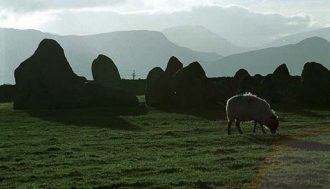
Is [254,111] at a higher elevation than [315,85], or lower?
lower

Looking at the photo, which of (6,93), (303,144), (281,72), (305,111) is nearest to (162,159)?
(303,144)

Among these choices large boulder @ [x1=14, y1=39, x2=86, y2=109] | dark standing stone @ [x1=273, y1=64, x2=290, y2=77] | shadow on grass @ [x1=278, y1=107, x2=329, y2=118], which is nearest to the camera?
shadow on grass @ [x1=278, y1=107, x2=329, y2=118]

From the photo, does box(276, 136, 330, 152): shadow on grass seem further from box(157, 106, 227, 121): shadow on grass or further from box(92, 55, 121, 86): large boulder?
box(92, 55, 121, 86): large boulder

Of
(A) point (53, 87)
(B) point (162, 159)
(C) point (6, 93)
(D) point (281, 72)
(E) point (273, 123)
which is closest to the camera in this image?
(B) point (162, 159)

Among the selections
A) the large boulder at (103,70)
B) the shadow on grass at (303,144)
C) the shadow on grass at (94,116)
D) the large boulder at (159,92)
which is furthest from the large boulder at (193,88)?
the shadow on grass at (303,144)

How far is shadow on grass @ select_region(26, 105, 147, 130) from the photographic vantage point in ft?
133

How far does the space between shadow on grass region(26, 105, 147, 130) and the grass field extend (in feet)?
11.7

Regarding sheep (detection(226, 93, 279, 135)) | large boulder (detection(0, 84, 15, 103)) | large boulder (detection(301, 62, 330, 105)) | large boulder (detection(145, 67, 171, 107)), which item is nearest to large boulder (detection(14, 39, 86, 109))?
large boulder (detection(145, 67, 171, 107))

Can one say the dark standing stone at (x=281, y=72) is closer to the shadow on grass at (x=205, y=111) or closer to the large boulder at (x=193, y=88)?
the large boulder at (x=193, y=88)

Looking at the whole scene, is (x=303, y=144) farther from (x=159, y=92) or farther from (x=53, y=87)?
(x=53, y=87)

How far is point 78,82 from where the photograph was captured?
56469 mm

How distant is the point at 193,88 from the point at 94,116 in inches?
479

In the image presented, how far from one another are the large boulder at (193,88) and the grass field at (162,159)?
714 inches

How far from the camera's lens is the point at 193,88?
54.5m
